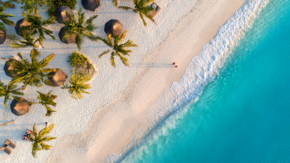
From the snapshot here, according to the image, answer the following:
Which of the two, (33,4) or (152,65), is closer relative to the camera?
(33,4)

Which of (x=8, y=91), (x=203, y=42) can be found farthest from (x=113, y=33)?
(x=8, y=91)

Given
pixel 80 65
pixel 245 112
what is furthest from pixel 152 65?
pixel 245 112

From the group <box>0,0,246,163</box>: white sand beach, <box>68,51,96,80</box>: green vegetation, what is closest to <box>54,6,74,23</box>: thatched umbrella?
<box>0,0,246,163</box>: white sand beach

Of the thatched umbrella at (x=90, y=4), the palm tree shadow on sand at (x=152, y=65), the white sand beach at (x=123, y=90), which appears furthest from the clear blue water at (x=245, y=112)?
the thatched umbrella at (x=90, y=4)

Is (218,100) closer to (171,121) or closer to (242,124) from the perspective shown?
(242,124)

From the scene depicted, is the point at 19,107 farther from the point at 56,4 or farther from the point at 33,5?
the point at 56,4

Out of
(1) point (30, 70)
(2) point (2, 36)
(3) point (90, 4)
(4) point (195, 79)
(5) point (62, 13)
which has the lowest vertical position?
(4) point (195, 79)
